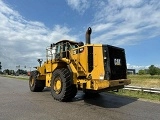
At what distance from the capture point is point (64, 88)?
34.6 feet

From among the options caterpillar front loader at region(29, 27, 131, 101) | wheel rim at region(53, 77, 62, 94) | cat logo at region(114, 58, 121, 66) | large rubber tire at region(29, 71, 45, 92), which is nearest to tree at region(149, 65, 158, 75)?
large rubber tire at region(29, 71, 45, 92)

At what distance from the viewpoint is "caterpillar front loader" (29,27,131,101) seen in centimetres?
959

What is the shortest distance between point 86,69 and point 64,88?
1.36 meters

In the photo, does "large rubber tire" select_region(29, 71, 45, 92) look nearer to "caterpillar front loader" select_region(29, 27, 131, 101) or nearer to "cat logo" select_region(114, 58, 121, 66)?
"caterpillar front loader" select_region(29, 27, 131, 101)

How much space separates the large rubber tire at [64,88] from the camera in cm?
1054

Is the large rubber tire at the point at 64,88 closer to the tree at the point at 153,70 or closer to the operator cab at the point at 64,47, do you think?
the operator cab at the point at 64,47

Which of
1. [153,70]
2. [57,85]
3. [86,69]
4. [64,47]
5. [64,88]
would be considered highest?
[153,70]

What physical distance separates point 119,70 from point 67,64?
2532 mm

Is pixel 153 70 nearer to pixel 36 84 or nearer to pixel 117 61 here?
pixel 36 84

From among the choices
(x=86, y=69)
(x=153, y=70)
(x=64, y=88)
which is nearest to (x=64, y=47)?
(x=86, y=69)

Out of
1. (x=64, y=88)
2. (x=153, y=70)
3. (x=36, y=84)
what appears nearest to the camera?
(x=64, y=88)

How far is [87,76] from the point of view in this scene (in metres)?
10.2

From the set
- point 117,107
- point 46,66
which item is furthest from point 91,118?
point 46,66

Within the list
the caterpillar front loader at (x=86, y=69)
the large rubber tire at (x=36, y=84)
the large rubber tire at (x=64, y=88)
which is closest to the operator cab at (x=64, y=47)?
the caterpillar front loader at (x=86, y=69)
